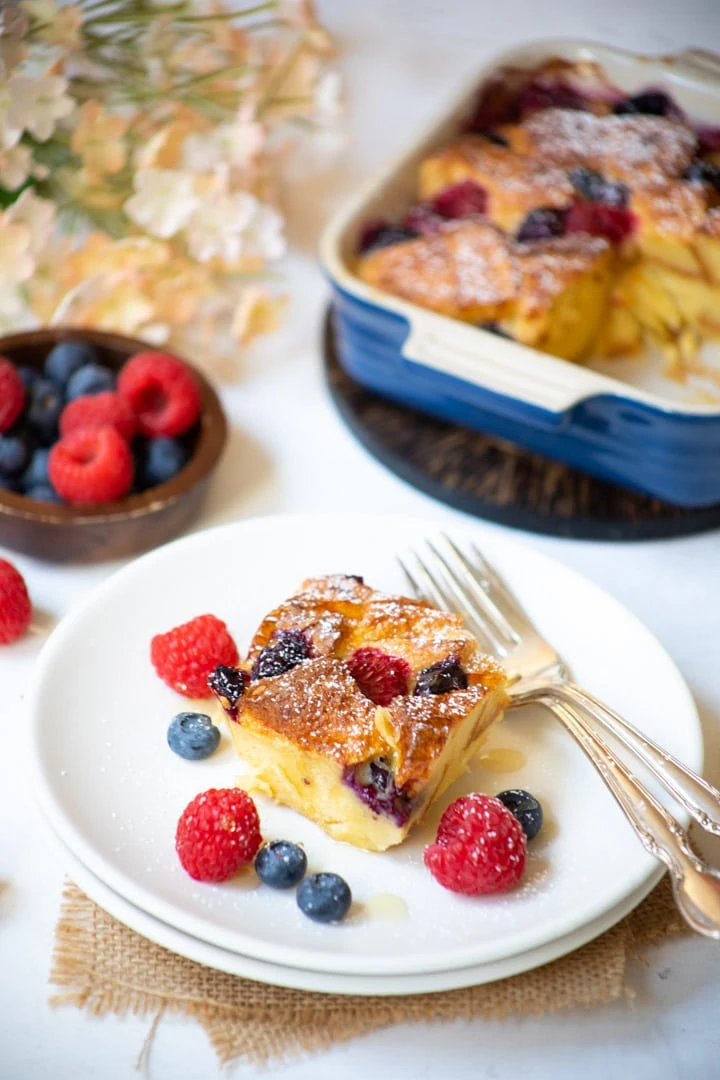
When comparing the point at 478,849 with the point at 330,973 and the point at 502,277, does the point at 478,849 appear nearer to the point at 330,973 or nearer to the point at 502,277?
the point at 330,973

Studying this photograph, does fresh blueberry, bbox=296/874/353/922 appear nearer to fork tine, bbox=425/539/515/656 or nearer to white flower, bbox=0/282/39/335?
fork tine, bbox=425/539/515/656

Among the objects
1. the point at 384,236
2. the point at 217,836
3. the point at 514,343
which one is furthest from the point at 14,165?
the point at 217,836

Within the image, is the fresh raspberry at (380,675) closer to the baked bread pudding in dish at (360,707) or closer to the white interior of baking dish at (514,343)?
the baked bread pudding in dish at (360,707)

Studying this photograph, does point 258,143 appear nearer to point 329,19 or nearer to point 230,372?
point 230,372

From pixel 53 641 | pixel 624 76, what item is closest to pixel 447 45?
pixel 624 76

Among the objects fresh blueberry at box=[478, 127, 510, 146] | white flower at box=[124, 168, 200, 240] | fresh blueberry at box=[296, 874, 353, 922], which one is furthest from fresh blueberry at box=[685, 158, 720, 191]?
fresh blueberry at box=[296, 874, 353, 922]

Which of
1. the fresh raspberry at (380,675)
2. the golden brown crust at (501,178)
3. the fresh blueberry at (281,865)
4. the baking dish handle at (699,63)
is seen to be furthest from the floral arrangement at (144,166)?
the fresh blueberry at (281,865)

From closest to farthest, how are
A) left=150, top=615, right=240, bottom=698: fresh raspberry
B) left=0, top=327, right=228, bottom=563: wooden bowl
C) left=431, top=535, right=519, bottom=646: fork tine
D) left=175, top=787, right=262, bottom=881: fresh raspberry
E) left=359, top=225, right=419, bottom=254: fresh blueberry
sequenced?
left=175, top=787, right=262, bottom=881: fresh raspberry → left=150, top=615, right=240, bottom=698: fresh raspberry → left=431, top=535, right=519, bottom=646: fork tine → left=0, top=327, right=228, bottom=563: wooden bowl → left=359, top=225, right=419, bottom=254: fresh blueberry
